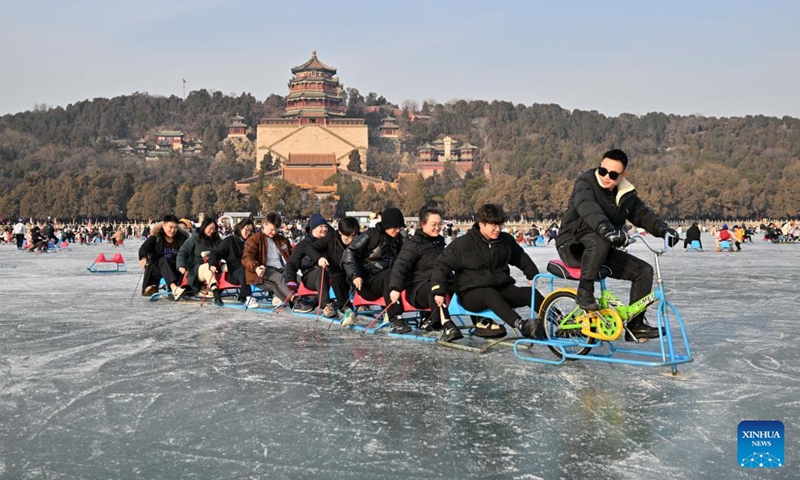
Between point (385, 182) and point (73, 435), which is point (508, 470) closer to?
point (73, 435)

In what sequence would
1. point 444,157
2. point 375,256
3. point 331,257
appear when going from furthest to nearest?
point 444,157, point 331,257, point 375,256

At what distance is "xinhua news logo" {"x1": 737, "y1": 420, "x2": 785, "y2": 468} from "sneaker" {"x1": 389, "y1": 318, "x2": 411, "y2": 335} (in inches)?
124

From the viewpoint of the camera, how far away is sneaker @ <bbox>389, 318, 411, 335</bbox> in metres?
6.60

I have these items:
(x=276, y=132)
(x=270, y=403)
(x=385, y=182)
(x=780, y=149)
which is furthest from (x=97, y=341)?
(x=780, y=149)

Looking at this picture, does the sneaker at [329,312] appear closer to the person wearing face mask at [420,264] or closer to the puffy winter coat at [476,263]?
the person wearing face mask at [420,264]

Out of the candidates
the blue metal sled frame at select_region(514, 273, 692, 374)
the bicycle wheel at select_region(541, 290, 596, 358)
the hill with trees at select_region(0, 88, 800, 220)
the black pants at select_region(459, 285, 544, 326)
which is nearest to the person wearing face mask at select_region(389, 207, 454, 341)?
the black pants at select_region(459, 285, 544, 326)

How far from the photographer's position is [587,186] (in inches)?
196

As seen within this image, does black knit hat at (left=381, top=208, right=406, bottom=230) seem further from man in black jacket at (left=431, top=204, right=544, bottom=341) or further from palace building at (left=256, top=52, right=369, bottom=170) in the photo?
palace building at (left=256, top=52, right=369, bottom=170)

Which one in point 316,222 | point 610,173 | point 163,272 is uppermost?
point 610,173

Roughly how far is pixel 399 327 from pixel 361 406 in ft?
8.01

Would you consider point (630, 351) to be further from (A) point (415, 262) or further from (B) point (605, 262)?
(A) point (415, 262)

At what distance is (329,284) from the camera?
789 cm

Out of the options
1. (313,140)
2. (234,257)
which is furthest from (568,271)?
(313,140)

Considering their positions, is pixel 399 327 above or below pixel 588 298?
below
